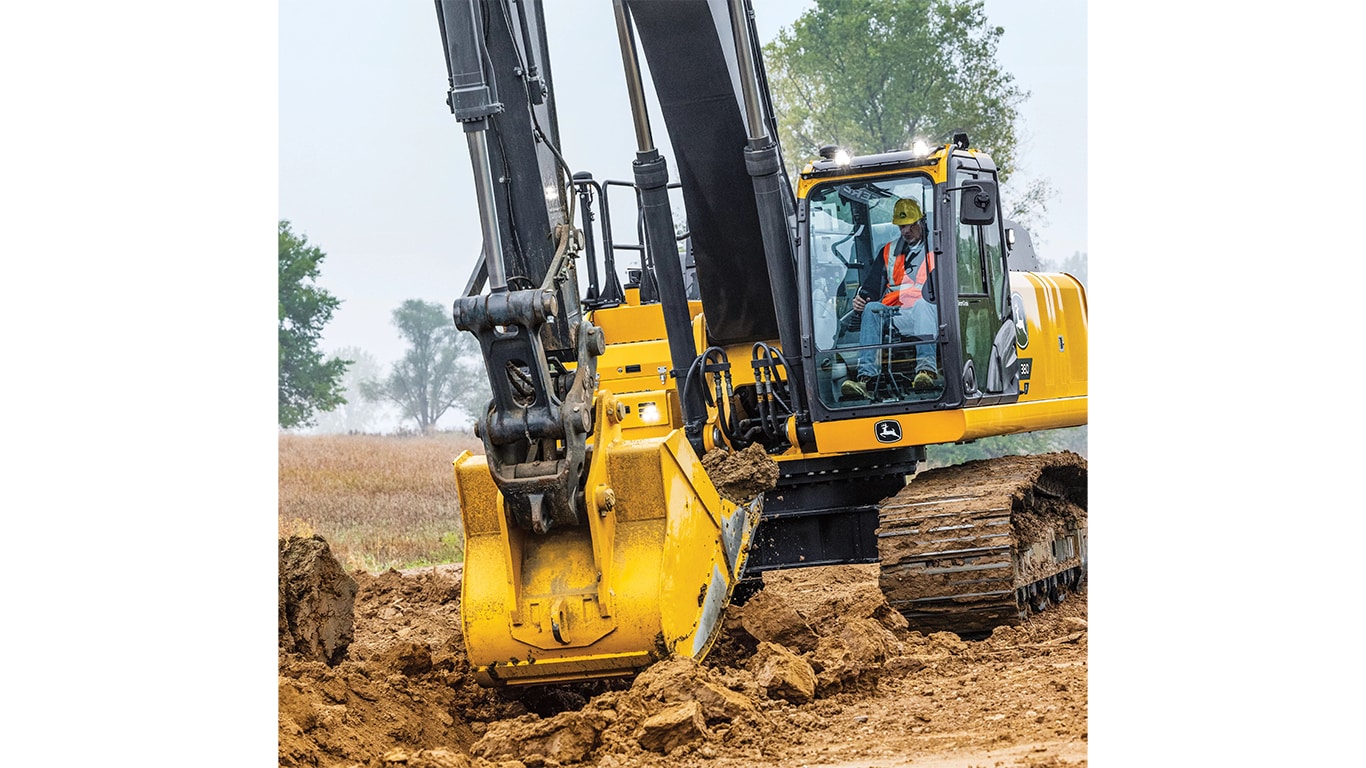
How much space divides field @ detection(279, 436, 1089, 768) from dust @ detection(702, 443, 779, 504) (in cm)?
49

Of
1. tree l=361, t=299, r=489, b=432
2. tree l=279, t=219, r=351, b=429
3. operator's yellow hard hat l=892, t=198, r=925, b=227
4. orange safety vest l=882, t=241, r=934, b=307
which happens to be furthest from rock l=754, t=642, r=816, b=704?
tree l=361, t=299, r=489, b=432

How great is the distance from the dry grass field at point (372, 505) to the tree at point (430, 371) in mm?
9062

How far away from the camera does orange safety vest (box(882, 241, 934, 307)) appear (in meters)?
7.64

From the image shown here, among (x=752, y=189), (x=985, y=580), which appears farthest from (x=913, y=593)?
(x=752, y=189)

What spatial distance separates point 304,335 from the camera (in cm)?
2139

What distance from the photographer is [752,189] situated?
767cm

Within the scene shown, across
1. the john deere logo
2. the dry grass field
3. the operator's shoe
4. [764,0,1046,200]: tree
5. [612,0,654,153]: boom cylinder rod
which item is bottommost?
the dry grass field

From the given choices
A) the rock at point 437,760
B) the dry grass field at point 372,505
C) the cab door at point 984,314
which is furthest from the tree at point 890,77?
the rock at point 437,760

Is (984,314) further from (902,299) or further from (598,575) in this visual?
(598,575)

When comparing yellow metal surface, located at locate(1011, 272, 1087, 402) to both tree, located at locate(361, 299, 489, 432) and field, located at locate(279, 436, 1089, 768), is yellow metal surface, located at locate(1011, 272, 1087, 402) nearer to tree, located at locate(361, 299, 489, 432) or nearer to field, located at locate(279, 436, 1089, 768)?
field, located at locate(279, 436, 1089, 768)

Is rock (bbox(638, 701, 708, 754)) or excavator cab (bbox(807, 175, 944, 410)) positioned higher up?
excavator cab (bbox(807, 175, 944, 410))

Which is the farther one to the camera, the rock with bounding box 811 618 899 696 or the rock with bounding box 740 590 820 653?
the rock with bounding box 740 590 820 653
